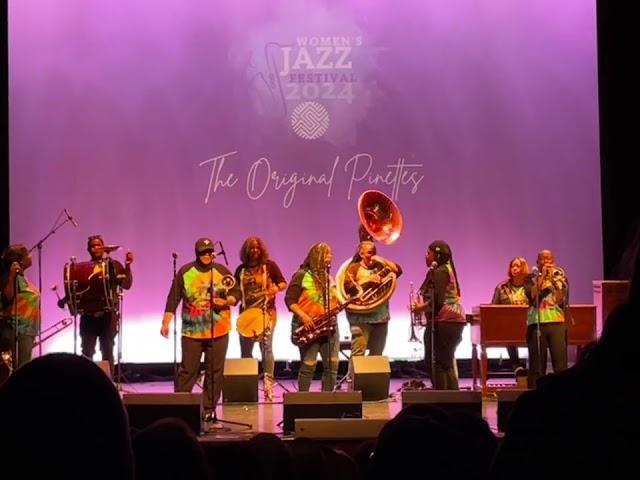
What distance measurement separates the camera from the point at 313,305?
10.7 meters

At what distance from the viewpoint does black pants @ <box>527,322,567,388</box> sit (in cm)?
1061

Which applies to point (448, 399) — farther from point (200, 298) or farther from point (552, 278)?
point (552, 278)

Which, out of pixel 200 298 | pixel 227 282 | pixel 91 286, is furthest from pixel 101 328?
pixel 227 282

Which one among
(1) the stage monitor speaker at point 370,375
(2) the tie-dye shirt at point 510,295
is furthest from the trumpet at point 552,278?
(1) the stage monitor speaker at point 370,375

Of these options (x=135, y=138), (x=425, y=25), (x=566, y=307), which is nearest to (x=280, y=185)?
(x=135, y=138)

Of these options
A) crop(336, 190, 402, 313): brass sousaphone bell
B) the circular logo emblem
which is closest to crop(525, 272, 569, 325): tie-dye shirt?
crop(336, 190, 402, 313): brass sousaphone bell

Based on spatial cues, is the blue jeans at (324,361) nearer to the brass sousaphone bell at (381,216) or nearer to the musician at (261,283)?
the musician at (261,283)

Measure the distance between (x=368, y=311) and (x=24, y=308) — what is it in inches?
148

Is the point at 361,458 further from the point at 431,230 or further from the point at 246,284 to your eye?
the point at 431,230

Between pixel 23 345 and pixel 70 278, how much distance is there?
1.00 metres

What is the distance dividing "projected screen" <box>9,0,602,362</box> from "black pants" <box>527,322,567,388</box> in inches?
110

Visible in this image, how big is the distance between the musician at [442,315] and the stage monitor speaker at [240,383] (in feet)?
6.28

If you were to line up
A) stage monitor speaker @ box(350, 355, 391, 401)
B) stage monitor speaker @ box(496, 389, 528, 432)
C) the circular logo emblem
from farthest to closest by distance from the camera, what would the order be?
the circular logo emblem
stage monitor speaker @ box(350, 355, 391, 401)
stage monitor speaker @ box(496, 389, 528, 432)

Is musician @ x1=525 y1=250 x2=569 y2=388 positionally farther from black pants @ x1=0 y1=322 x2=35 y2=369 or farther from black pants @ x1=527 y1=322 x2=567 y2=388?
black pants @ x1=0 y1=322 x2=35 y2=369
